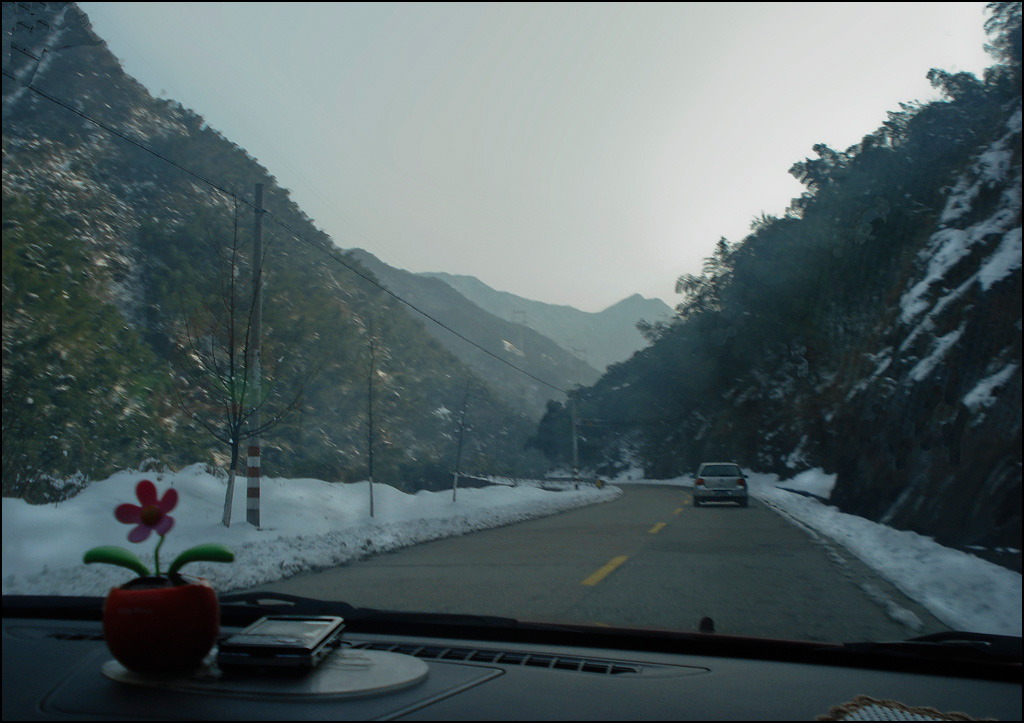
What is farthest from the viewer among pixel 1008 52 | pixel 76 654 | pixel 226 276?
pixel 226 276

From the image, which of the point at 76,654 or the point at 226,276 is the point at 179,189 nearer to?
the point at 226,276

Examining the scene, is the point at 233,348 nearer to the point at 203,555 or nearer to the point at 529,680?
the point at 203,555

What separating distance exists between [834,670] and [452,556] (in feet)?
26.0

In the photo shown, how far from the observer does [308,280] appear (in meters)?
36.9

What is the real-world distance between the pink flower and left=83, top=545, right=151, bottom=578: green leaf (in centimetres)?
8

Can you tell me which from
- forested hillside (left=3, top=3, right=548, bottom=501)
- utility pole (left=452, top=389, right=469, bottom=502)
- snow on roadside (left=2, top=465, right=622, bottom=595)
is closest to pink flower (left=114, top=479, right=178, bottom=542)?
snow on roadside (left=2, top=465, right=622, bottom=595)

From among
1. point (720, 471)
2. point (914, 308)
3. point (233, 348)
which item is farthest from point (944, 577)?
point (720, 471)

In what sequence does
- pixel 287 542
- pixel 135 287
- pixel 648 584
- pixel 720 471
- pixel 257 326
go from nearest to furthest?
1. pixel 648 584
2. pixel 287 542
3. pixel 257 326
4. pixel 720 471
5. pixel 135 287

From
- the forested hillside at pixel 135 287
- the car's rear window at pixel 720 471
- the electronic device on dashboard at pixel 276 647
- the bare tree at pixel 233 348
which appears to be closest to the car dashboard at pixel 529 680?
the electronic device on dashboard at pixel 276 647

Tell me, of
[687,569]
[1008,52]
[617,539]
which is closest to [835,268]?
[1008,52]

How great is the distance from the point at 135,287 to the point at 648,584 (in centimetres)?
3541

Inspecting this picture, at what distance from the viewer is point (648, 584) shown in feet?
25.8

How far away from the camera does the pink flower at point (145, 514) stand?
2.25 meters

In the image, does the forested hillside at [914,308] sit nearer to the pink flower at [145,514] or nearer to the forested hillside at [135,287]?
the pink flower at [145,514]
